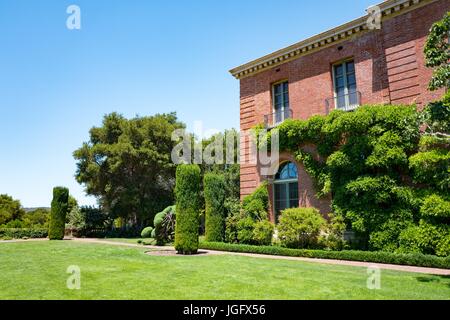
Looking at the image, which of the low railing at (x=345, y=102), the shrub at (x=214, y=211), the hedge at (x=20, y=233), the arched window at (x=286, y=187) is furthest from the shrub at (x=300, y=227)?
the hedge at (x=20, y=233)

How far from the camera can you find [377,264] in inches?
416

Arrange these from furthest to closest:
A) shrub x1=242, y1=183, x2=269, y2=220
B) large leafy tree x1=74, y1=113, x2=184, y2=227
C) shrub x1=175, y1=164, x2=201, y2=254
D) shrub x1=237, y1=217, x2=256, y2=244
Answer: large leafy tree x1=74, y1=113, x2=184, y2=227 < shrub x1=242, y1=183, x2=269, y2=220 < shrub x1=237, y1=217, x2=256, y2=244 < shrub x1=175, y1=164, x2=201, y2=254

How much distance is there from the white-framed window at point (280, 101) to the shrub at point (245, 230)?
19.1 ft

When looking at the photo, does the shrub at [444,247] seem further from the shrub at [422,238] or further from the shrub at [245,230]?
the shrub at [245,230]

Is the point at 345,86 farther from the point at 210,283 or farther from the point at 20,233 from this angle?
the point at 20,233

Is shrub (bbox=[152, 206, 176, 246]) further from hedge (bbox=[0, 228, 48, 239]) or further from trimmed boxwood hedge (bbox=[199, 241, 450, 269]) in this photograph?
hedge (bbox=[0, 228, 48, 239])

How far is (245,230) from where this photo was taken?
51.9ft

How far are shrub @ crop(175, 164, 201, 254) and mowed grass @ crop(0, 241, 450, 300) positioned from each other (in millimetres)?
3533

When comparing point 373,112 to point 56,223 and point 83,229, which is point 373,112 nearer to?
point 56,223

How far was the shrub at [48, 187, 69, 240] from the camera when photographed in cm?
2356

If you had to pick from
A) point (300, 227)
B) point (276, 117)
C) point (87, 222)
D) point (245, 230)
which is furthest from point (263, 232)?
point (87, 222)

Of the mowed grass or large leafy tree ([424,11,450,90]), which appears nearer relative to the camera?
the mowed grass

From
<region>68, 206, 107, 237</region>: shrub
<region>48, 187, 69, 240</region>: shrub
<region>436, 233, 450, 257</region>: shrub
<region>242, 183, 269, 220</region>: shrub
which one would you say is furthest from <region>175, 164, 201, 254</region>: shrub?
<region>68, 206, 107, 237</region>: shrub

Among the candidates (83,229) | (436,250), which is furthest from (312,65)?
(83,229)
